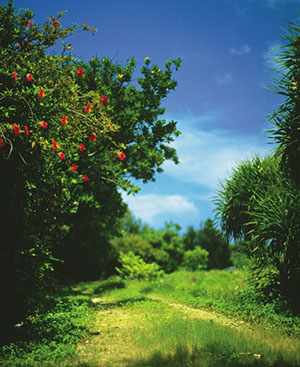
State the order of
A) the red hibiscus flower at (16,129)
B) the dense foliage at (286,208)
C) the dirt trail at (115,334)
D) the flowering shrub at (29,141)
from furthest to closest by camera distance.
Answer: the dense foliage at (286,208) → the flowering shrub at (29,141) → the red hibiscus flower at (16,129) → the dirt trail at (115,334)

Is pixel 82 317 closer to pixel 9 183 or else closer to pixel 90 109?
pixel 9 183

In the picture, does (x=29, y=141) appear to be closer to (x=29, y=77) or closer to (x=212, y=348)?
(x=29, y=77)

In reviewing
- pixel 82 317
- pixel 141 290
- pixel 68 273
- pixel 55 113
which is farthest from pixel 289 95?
pixel 68 273

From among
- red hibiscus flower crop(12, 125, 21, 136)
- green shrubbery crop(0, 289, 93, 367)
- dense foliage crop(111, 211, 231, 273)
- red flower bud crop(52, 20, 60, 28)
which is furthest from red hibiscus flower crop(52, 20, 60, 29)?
dense foliage crop(111, 211, 231, 273)

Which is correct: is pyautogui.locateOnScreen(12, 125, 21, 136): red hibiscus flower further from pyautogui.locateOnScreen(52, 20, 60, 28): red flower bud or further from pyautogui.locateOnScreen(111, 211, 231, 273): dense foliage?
pyautogui.locateOnScreen(111, 211, 231, 273): dense foliage

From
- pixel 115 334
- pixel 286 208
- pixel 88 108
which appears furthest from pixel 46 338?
pixel 286 208

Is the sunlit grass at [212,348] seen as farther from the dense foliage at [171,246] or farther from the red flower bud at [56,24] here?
the dense foliage at [171,246]

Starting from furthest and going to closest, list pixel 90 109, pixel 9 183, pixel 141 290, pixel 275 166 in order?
pixel 141 290
pixel 275 166
pixel 90 109
pixel 9 183

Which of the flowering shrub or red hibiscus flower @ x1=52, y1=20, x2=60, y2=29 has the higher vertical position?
red hibiscus flower @ x1=52, y1=20, x2=60, y2=29

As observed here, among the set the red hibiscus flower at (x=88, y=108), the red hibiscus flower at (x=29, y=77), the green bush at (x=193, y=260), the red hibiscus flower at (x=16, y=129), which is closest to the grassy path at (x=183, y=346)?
the red hibiscus flower at (x=16, y=129)

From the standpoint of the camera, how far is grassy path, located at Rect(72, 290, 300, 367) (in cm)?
485

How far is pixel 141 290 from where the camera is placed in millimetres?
14375

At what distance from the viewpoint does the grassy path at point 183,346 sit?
485 cm

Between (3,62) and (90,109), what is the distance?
6.53 ft
